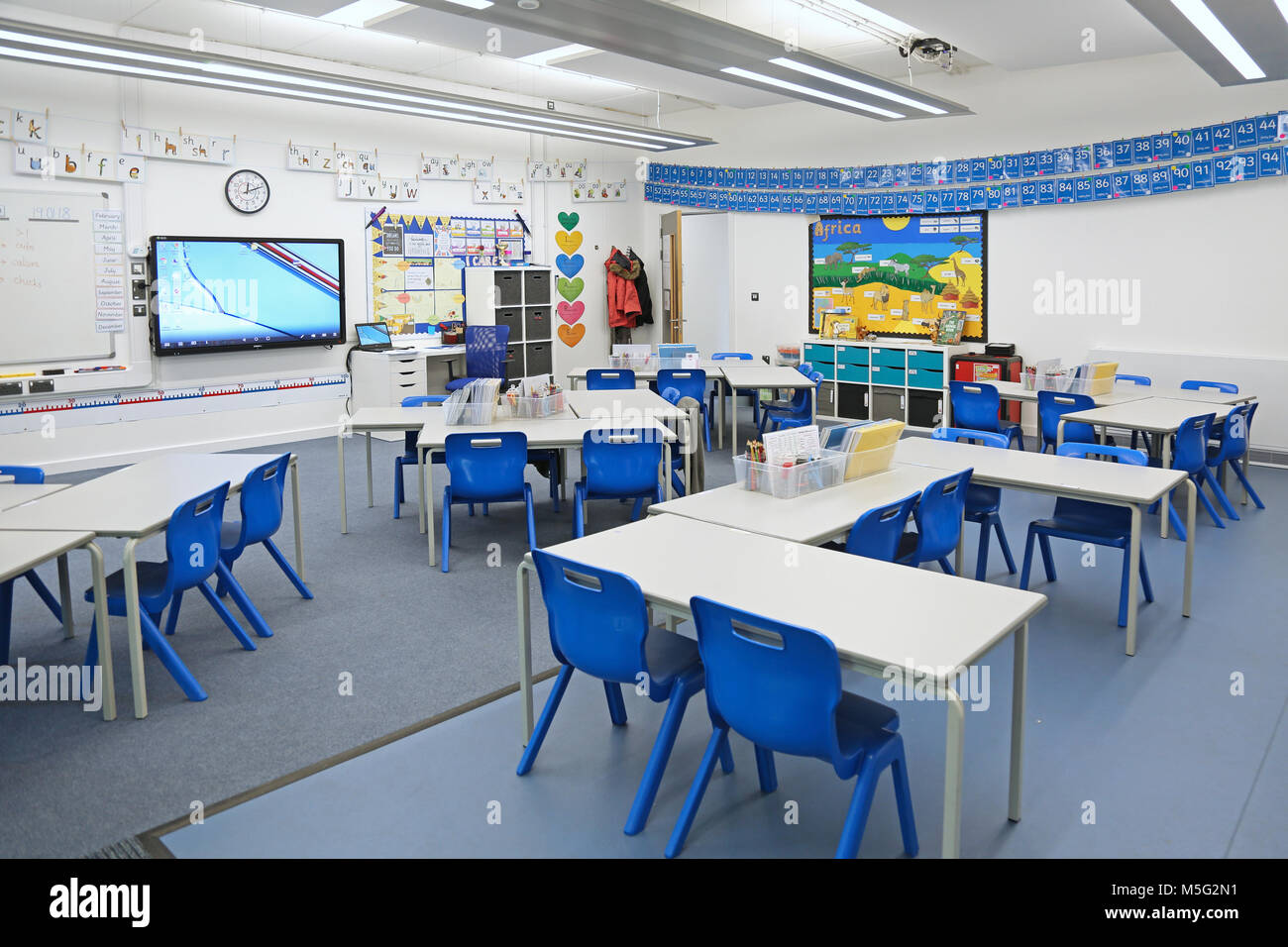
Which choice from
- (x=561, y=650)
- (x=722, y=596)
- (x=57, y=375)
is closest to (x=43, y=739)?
(x=561, y=650)

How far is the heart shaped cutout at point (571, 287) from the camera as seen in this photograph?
1183 centimetres

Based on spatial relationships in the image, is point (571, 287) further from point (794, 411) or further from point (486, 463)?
point (486, 463)

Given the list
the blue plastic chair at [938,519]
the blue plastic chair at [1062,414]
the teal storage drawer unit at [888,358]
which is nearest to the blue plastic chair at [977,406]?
the blue plastic chair at [1062,414]

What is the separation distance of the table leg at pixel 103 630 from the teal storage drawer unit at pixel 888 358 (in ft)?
26.1

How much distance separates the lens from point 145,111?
8.10 m

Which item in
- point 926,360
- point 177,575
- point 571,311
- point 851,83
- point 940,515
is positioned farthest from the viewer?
point 571,311

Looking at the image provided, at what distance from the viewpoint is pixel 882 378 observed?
33.4ft

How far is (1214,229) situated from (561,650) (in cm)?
763

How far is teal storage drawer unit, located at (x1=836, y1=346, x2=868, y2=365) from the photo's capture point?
10.3 meters

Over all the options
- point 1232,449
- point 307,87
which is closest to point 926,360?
point 1232,449

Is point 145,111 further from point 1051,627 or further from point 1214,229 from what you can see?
point 1214,229

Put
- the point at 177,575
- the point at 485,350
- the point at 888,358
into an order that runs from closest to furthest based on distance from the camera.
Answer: the point at 177,575 < the point at 888,358 < the point at 485,350

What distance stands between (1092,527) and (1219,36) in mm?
3179
